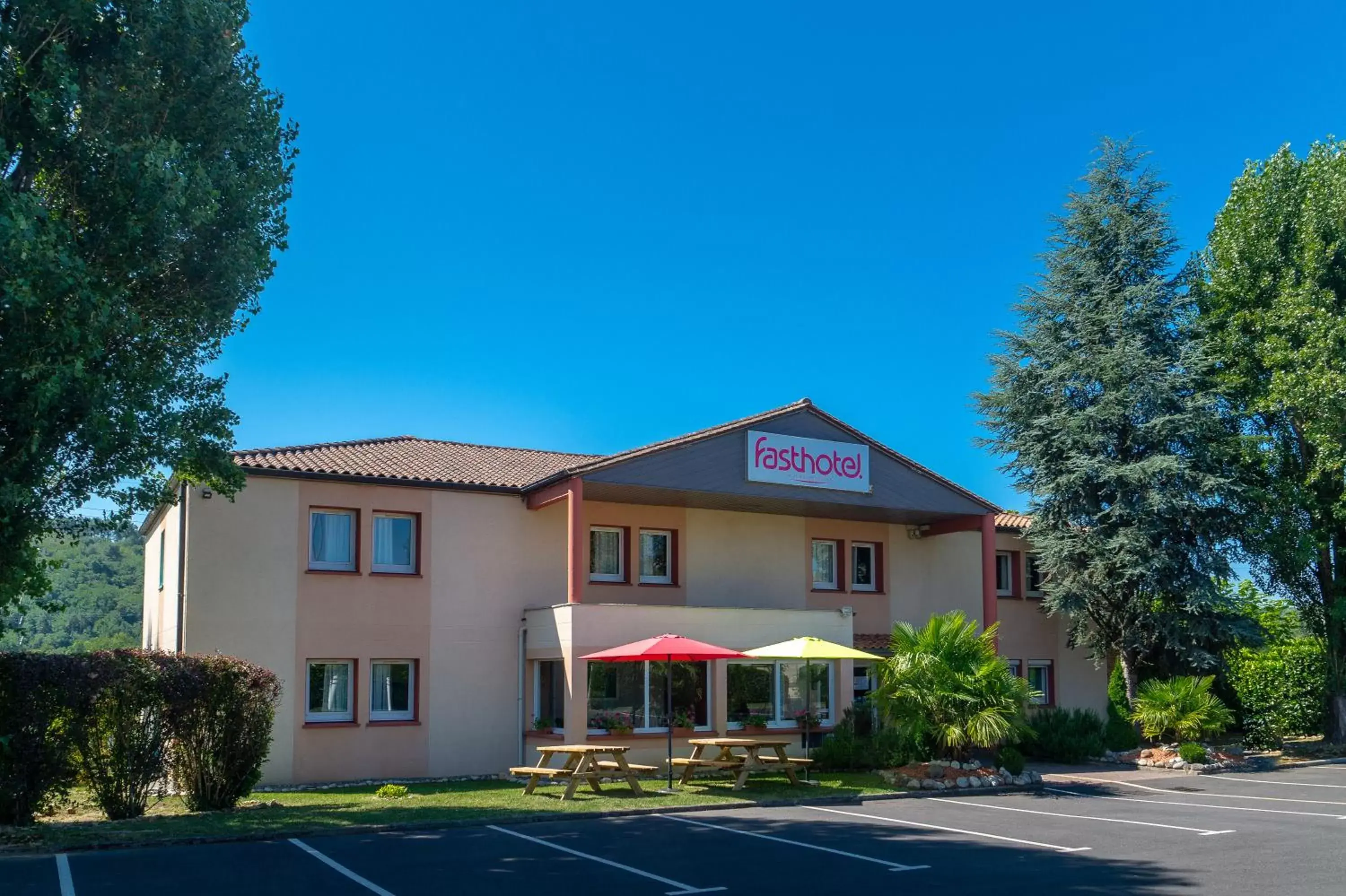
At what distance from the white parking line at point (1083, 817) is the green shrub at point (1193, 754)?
809 centimetres

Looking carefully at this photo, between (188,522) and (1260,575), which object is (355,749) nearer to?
(188,522)

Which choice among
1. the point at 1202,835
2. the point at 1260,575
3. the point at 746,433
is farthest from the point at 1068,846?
the point at 1260,575

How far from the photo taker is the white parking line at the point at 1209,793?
18484 mm

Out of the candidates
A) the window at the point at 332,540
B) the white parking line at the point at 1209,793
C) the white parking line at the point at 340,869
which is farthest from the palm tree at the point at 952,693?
the white parking line at the point at 340,869

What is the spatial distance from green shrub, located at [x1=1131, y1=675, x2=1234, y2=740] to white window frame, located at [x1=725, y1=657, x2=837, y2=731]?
23.7 ft

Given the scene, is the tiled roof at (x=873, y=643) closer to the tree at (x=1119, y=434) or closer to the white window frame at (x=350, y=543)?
the tree at (x=1119, y=434)

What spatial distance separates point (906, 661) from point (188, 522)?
42.7 ft

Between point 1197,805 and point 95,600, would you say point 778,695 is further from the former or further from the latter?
point 95,600

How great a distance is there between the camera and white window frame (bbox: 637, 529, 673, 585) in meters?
24.8

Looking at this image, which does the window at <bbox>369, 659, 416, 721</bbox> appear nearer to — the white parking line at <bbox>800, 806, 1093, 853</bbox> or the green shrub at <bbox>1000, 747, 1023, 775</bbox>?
the white parking line at <bbox>800, 806, 1093, 853</bbox>

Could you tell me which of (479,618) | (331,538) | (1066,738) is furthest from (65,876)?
(1066,738)

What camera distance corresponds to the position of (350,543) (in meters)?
22.0

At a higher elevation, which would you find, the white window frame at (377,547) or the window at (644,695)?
the white window frame at (377,547)

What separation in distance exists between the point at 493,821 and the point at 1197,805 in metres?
11.2
